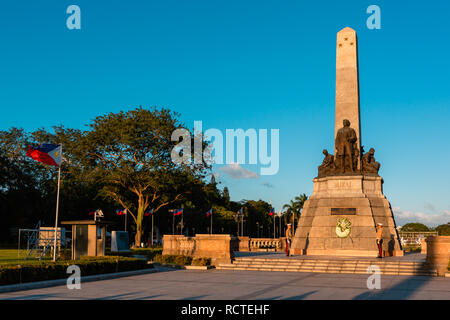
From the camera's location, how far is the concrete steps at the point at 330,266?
68.1 ft

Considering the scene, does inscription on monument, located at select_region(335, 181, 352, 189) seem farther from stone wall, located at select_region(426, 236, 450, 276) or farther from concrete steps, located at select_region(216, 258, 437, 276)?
stone wall, located at select_region(426, 236, 450, 276)

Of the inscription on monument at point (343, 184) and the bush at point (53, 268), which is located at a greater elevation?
the inscription on monument at point (343, 184)

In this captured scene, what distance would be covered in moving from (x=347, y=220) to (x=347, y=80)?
10.2 metres

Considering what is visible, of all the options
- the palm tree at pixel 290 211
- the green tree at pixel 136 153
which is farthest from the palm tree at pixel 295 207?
the green tree at pixel 136 153

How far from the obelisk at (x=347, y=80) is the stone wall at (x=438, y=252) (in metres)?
10.7

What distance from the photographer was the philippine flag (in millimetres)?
21100

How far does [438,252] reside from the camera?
21.3m

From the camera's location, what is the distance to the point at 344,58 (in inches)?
1259

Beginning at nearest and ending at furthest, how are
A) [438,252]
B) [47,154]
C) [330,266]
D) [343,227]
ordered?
[438,252]
[47,154]
[330,266]
[343,227]

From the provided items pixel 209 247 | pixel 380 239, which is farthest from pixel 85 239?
pixel 380 239

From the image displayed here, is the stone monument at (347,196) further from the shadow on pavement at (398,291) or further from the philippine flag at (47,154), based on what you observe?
the philippine flag at (47,154)

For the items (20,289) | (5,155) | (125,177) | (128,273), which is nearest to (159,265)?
(128,273)

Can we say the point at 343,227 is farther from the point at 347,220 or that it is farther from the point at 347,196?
the point at 347,196

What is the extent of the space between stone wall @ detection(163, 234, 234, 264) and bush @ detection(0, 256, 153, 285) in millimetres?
5103
